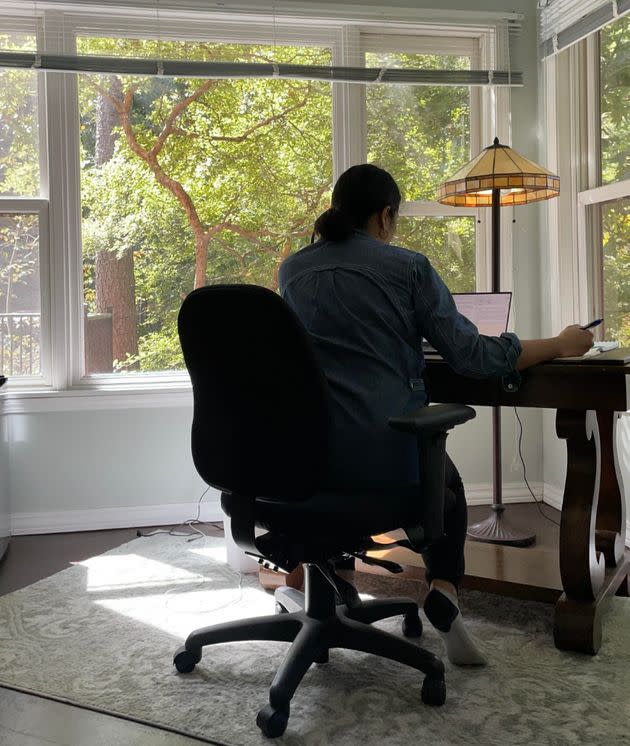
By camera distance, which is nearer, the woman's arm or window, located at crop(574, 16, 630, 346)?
the woman's arm

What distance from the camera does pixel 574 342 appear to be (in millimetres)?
2035

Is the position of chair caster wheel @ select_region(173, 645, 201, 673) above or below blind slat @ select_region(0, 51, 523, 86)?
below

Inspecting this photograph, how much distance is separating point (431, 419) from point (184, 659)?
0.92 meters

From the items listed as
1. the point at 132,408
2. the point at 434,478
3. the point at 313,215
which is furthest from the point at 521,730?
the point at 313,215

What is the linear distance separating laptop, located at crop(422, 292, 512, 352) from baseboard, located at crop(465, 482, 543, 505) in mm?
1434

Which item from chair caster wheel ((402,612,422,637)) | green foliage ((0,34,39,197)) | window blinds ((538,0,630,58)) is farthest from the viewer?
green foliage ((0,34,39,197))

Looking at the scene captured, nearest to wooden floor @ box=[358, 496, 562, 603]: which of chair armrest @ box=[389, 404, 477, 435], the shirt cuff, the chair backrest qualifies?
the shirt cuff

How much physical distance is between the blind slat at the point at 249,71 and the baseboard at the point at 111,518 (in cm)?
190

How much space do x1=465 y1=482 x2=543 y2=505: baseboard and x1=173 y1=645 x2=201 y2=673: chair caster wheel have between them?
6.94ft

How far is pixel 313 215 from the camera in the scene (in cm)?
378

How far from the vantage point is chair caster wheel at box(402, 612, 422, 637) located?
2.21 m

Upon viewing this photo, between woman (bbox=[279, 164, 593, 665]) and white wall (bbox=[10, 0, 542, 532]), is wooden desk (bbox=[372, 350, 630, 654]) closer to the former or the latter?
woman (bbox=[279, 164, 593, 665])

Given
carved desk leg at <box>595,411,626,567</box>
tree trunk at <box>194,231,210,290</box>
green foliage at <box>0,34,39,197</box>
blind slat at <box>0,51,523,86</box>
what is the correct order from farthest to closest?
tree trunk at <box>194,231,210,290</box> < green foliage at <box>0,34,39,197</box> < blind slat at <box>0,51,523,86</box> < carved desk leg at <box>595,411,626,567</box>

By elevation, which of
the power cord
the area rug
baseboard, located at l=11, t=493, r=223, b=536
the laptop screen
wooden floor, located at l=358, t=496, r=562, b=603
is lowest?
the area rug
